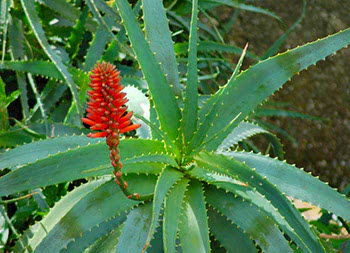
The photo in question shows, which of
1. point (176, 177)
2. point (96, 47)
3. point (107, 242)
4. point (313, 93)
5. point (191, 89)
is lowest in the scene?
point (107, 242)

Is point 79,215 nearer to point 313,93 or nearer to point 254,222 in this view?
point 254,222

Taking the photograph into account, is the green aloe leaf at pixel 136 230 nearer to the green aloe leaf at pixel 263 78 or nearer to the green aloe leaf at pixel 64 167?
the green aloe leaf at pixel 64 167

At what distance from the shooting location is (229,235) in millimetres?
1036

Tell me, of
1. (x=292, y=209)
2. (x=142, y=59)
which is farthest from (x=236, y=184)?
(x=142, y=59)

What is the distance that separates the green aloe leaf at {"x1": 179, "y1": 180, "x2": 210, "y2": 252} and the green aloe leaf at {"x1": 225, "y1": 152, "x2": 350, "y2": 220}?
0.13 metres

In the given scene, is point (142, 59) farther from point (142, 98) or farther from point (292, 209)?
point (292, 209)

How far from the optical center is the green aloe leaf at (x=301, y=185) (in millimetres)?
1003

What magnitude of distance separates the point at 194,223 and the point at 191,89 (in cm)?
23

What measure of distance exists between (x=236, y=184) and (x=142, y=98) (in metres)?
0.35

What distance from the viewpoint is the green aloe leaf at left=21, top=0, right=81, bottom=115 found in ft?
4.02

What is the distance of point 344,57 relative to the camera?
8.81ft

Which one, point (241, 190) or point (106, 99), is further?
point (241, 190)

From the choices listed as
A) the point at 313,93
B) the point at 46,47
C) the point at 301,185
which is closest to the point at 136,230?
the point at 301,185

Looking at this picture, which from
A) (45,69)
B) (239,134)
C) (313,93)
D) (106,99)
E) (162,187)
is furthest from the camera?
(313,93)
